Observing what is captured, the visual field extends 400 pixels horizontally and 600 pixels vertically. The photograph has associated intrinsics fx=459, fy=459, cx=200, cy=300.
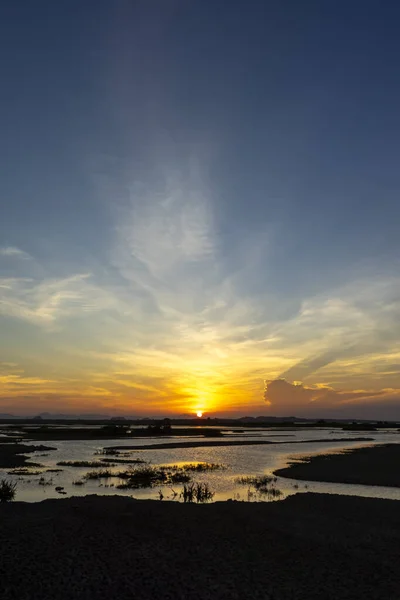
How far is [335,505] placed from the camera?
27.5 metres

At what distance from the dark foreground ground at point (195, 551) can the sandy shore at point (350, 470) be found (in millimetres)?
14377

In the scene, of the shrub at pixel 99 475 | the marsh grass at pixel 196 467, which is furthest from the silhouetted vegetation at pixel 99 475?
the marsh grass at pixel 196 467

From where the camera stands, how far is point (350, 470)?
45.2 metres

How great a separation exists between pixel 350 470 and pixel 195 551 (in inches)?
1255

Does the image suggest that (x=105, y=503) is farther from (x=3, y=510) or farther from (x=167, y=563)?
(x=167, y=563)

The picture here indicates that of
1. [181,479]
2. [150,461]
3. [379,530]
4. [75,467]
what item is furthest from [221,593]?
[150,461]

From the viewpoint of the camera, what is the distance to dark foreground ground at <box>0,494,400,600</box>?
1434cm

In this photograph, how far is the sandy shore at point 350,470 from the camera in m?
39.8

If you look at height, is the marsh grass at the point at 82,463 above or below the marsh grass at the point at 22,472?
above

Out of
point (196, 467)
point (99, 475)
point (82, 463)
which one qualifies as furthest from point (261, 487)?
point (82, 463)

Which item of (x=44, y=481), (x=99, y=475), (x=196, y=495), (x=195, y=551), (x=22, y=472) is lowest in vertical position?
(x=195, y=551)

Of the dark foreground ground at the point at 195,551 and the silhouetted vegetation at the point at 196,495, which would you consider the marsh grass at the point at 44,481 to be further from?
the silhouetted vegetation at the point at 196,495

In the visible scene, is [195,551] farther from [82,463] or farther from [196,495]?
[82,463]

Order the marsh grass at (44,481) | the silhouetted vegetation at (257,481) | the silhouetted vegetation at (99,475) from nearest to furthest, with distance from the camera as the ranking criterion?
the silhouetted vegetation at (257,481) → the marsh grass at (44,481) → the silhouetted vegetation at (99,475)
